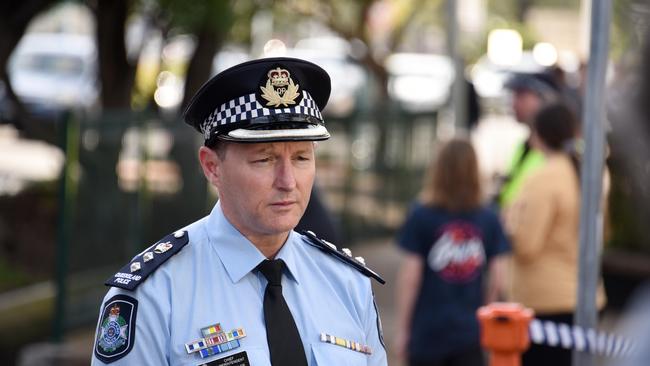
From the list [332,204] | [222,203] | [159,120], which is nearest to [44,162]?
[332,204]

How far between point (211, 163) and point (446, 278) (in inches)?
126

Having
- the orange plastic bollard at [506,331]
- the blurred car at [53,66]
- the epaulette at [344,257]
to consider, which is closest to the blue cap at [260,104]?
the epaulette at [344,257]

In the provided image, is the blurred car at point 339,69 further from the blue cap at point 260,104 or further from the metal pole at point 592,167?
the blue cap at point 260,104

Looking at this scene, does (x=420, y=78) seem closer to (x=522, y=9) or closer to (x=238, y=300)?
(x=522, y=9)

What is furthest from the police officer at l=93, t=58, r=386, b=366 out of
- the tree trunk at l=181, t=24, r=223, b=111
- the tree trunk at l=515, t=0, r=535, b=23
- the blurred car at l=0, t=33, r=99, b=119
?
the tree trunk at l=515, t=0, r=535, b=23

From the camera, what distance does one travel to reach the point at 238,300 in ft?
8.83

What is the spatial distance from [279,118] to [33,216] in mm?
8370

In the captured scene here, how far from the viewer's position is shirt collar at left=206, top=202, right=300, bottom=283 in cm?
272

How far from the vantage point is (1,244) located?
1061cm

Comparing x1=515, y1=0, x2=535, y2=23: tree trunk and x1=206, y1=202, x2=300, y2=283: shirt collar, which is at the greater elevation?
x1=515, y1=0, x2=535, y2=23: tree trunk

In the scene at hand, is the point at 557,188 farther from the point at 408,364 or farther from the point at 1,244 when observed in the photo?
the point at 1,244

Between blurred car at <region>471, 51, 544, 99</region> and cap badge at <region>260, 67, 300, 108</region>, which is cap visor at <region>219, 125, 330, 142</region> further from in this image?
blurred car at <region>471, 51, 544, 99</region>

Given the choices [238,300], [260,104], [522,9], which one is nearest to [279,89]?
[260,104]

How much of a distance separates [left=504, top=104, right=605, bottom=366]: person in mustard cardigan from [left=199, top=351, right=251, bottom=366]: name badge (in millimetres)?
3705
